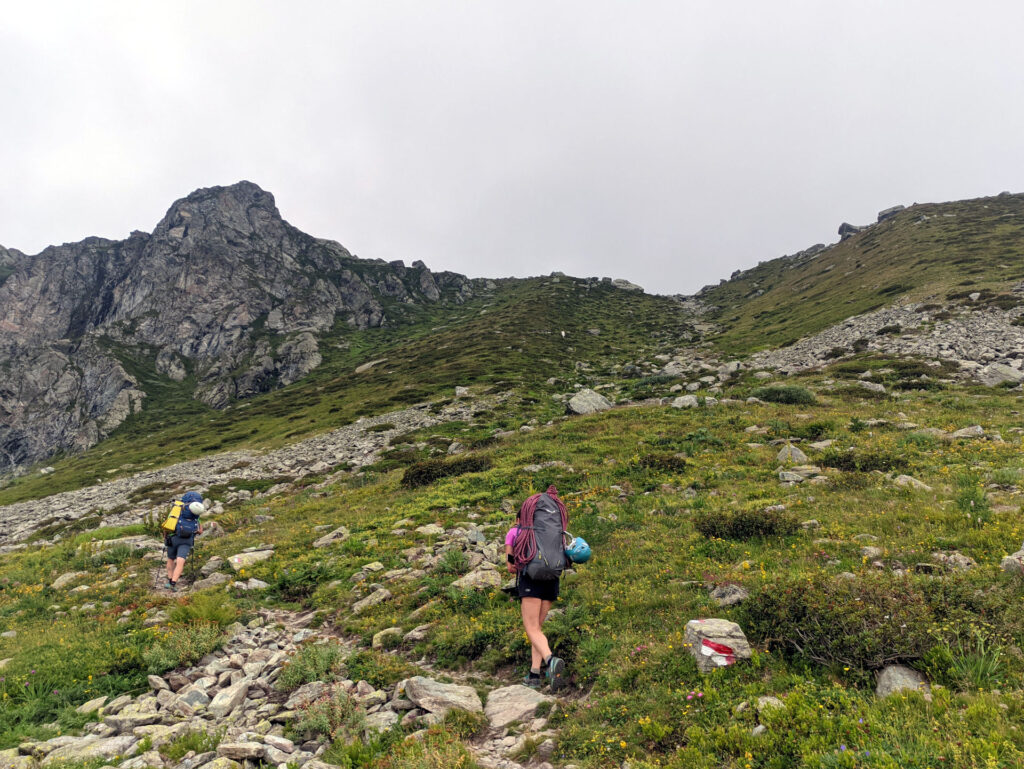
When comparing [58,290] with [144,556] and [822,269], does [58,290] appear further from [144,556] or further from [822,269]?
[822,269]

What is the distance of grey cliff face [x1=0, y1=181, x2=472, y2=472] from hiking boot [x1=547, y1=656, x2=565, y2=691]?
466 feet

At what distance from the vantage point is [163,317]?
538ft

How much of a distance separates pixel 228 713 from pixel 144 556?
12.4 metres

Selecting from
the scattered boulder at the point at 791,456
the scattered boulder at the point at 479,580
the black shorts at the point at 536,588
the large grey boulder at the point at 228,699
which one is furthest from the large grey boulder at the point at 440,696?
the scattered boulder at the point at 791,456

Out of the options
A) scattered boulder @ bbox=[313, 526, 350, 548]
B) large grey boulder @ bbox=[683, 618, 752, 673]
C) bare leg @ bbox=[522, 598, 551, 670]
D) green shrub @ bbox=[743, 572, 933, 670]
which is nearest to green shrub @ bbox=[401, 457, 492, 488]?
scattered boulder @ bbox=[313, 526, 350, 548]

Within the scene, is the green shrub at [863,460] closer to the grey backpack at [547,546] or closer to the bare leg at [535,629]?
the grey backpack at [547,546]

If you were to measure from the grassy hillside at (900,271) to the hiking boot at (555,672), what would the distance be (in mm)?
52975

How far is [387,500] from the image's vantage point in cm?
1959

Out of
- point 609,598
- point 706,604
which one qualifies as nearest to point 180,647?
point 609,598

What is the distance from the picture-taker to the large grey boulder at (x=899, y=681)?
5.03 metres

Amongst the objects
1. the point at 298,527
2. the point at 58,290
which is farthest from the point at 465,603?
the point at 58,290

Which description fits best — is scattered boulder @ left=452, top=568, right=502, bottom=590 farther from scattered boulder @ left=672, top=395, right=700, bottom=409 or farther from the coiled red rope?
scattered boulder @ left=672, top=395, right=700, bottom=409

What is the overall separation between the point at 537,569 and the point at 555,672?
1.57 m

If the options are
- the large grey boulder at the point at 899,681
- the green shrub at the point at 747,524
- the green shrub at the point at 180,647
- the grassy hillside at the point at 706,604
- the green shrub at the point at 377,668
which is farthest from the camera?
the green shrub at the point at 747,524
